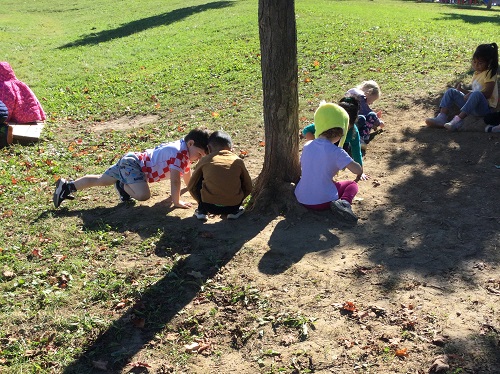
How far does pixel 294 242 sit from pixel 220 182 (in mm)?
1027

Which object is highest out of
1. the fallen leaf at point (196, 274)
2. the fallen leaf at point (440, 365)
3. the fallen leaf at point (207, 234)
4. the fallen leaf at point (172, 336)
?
the fallen leaf at point (440, 365)

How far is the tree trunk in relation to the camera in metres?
5.61

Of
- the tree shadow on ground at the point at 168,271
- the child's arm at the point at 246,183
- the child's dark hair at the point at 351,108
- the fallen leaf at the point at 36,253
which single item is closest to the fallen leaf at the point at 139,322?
the tree shadow on ground at the point at 168,271

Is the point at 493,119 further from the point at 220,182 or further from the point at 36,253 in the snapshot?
the point at 36,253

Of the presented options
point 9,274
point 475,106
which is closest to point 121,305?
point 9,274

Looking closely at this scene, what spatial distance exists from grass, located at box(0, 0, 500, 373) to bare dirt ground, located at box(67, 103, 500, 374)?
103mm

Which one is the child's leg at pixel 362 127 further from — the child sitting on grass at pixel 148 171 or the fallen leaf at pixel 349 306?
the fallen leaf at pixel 349 306

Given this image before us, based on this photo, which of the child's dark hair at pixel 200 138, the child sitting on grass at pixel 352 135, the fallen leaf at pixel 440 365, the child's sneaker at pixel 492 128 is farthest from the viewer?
the child's sneaker at pixel 492 128

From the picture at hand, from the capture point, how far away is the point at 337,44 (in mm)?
13453

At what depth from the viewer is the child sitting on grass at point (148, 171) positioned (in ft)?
21.0

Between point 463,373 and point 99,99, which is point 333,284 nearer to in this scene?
point 463,373

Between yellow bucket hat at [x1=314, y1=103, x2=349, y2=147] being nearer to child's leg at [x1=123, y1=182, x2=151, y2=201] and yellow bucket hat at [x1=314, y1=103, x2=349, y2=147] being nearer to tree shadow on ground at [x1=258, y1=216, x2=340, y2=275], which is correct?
tree shadow on ground at [x1=258, y1=216, x2=340, y2=275]

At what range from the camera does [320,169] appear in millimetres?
5816

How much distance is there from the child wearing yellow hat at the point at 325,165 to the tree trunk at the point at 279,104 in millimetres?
244
